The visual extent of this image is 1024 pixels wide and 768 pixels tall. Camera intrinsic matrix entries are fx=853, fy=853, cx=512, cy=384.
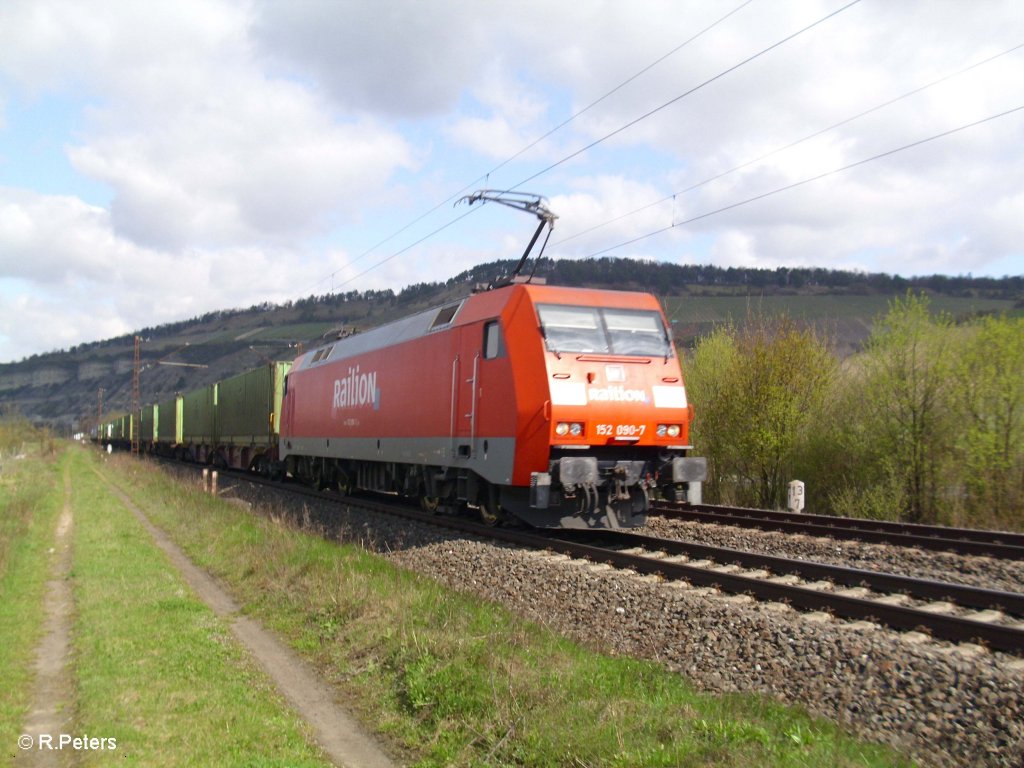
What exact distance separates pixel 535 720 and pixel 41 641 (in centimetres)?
628

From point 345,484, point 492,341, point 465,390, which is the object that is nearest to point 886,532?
point 492,341

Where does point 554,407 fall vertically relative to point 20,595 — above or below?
above

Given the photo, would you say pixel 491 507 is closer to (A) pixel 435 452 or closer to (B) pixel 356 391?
(A) pixel 435 452

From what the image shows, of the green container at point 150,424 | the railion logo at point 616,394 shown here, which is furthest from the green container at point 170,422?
the railion logo at point 616,394

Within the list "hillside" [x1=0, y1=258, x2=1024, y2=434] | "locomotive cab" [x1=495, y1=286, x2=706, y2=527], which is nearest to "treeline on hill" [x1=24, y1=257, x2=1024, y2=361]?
"hillside" [x1=0, y1=258, x2=1024, y2=434]

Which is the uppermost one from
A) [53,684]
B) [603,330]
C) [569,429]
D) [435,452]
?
[603,330]

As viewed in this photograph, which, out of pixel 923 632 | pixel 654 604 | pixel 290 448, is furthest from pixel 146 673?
pixel 290 448

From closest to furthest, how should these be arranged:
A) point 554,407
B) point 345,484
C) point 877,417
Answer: point 554,407 < point 877,417 < point 345,484

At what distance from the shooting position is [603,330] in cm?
1248

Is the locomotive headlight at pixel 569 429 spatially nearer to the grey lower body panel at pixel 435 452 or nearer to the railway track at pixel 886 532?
the grey lower body panel at pixel 435 452

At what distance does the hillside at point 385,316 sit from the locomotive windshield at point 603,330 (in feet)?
4.31

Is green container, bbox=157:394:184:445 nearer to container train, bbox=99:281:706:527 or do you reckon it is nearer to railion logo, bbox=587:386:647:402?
container train, bbox=99:281:706:527

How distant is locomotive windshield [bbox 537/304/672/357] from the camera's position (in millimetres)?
11992

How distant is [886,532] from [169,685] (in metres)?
9.65
